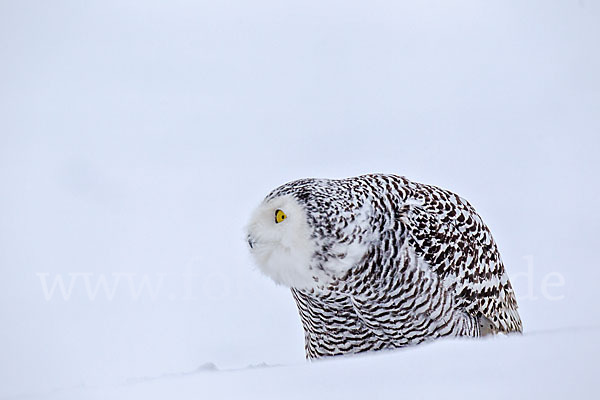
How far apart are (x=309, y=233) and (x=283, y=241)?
0.09 meters

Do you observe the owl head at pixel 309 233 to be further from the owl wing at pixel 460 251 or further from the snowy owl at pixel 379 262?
the owl wing at pixel 460 251

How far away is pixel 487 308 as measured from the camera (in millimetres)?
2250

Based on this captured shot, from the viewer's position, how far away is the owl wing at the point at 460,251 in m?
2.13

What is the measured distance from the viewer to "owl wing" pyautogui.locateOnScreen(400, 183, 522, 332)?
213 cm

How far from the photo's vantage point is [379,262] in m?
2.03

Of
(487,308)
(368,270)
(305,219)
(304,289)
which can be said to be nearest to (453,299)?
(487,308)

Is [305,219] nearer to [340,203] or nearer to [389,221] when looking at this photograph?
[340,203]

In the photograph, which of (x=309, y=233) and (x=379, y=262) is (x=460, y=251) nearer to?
(x=379, y=262)

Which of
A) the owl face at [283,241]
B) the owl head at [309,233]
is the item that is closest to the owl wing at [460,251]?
the owl head at [309,233]

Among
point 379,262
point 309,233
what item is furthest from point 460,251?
point 309,233

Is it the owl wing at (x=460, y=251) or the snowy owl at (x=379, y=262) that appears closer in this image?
the snowy owl at (x=379, y=262)

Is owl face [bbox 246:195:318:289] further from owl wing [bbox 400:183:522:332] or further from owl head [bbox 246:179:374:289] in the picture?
owl wing [bbox 400:183:522:332]

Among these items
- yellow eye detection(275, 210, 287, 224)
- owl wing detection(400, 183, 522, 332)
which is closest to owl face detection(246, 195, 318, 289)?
yellow eye detection(275, 210, 287, 224)

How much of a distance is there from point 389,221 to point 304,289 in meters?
0.36
